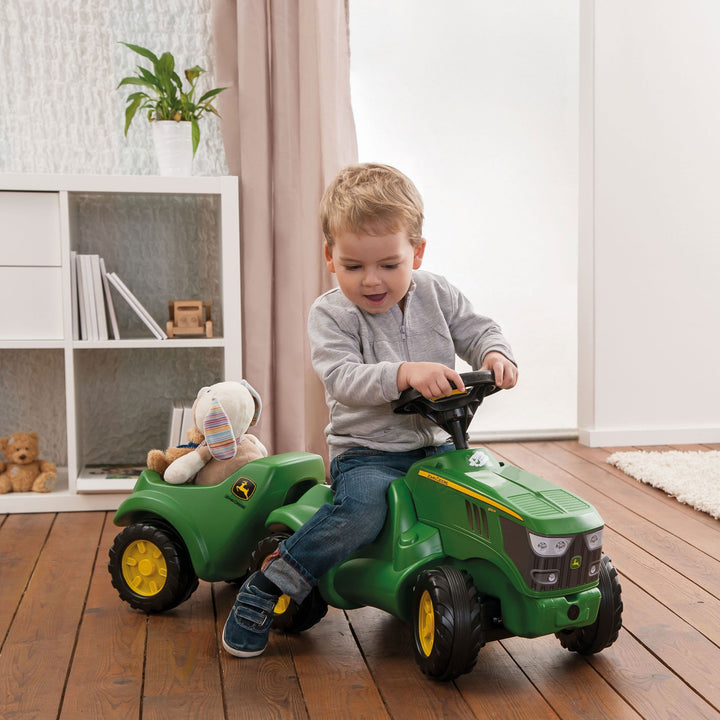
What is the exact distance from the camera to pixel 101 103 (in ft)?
8.89

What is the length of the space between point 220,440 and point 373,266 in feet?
1.44

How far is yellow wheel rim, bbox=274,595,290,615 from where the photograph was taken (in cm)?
151

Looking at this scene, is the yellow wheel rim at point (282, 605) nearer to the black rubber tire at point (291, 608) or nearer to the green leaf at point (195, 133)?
the black rubber tire at point (291, 608)

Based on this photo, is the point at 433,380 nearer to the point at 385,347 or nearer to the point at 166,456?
the point at 385,347

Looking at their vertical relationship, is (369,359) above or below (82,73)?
below

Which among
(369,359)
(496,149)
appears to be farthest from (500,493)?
(496,149)

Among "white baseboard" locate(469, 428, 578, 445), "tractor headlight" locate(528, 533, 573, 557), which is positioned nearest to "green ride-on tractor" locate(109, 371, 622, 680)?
"tractor headlight" locate(528, 533, 573, 557)

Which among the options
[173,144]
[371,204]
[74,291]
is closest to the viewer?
[371,204]

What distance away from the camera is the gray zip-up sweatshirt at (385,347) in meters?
1.52

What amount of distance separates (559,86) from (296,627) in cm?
236

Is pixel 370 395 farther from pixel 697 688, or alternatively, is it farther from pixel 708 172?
pixel 708 172

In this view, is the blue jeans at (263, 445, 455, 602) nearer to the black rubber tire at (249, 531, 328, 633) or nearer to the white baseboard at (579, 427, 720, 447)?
the black rubber tire at (249, 531, 328, 633)

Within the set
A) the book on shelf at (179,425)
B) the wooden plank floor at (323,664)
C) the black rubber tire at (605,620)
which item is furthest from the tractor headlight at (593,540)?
the book on shelf at (179,425)

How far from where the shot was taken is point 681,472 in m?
2.64
